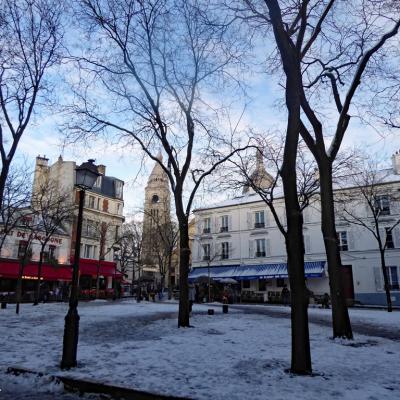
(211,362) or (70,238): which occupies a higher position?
(70,238)

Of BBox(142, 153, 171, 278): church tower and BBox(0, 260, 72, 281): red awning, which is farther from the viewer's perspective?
BBox(142, 153, 171, 278): church tower

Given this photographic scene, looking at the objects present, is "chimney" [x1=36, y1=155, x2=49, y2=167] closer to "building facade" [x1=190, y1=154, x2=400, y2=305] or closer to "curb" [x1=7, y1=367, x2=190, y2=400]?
"building facade" [x1=190, y1=154, x2=400, y2=305]

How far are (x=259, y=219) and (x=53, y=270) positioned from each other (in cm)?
2038

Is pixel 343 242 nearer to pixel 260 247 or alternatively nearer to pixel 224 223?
pixel 260 247

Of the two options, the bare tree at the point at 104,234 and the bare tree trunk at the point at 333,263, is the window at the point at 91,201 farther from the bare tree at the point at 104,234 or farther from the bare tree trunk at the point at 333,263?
the bare tree trunk at the point at 333,263

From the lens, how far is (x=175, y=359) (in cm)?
684

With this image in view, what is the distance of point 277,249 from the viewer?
37.1 metres

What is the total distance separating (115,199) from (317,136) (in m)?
40.9

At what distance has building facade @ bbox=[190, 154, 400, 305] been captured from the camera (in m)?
31.6

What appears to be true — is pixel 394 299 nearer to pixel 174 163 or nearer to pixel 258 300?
pixel 258 300

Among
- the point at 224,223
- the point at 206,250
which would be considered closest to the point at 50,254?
the point at 206,250

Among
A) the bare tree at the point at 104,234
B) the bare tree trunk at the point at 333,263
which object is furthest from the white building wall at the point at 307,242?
the bare tree trunk at the point at 333,263

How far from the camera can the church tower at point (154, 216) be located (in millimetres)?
31341

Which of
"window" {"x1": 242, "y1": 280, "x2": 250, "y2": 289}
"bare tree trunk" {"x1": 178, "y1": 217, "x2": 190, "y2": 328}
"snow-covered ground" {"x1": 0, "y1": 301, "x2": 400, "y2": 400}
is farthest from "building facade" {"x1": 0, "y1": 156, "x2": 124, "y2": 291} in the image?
"snow-covered ground" {"x1": 0, "y1": 301, "x2": 400, "y2": 400}
